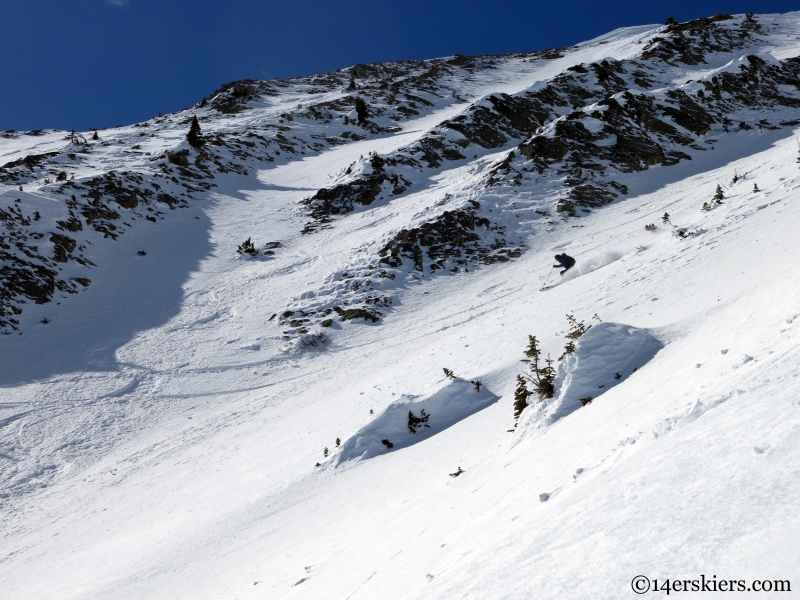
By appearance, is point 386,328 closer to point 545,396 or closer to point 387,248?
point 387,248

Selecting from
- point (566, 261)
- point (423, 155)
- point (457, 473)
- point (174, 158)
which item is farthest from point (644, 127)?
point (174, 158)

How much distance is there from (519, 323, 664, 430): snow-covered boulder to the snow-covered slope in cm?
3

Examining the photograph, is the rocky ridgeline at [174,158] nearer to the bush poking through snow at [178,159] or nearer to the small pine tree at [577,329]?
the bush poking through snow at [178,159]

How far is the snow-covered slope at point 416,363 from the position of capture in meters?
2.73

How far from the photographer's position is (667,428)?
10.3ft

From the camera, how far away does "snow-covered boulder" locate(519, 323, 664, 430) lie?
18.0 ft

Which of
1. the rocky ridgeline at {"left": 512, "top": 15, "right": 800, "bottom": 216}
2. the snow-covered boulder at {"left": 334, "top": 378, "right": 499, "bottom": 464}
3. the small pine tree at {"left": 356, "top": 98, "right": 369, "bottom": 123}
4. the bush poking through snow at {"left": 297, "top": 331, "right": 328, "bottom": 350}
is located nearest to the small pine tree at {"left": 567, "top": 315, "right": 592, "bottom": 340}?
the snow-covered boulder at {"left": 334, "top": 378, "right": 499, "bottom": 464}

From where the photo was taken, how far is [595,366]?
5.81 m

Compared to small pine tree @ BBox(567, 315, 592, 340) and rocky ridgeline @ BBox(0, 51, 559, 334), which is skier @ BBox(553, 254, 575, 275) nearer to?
Answer: small pine tree @ BBox(567, 315, 592, 340)

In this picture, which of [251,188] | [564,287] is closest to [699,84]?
[564,287]

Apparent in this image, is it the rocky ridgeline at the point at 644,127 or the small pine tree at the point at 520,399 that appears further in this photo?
the rocky ridgeline at the point at 644,127

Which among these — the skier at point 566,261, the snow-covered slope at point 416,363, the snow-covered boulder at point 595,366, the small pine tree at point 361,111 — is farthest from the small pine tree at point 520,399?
the small pine tree at point 361,111

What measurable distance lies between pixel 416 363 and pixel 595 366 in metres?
4.62

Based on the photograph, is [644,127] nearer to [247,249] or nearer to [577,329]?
[247,249]
